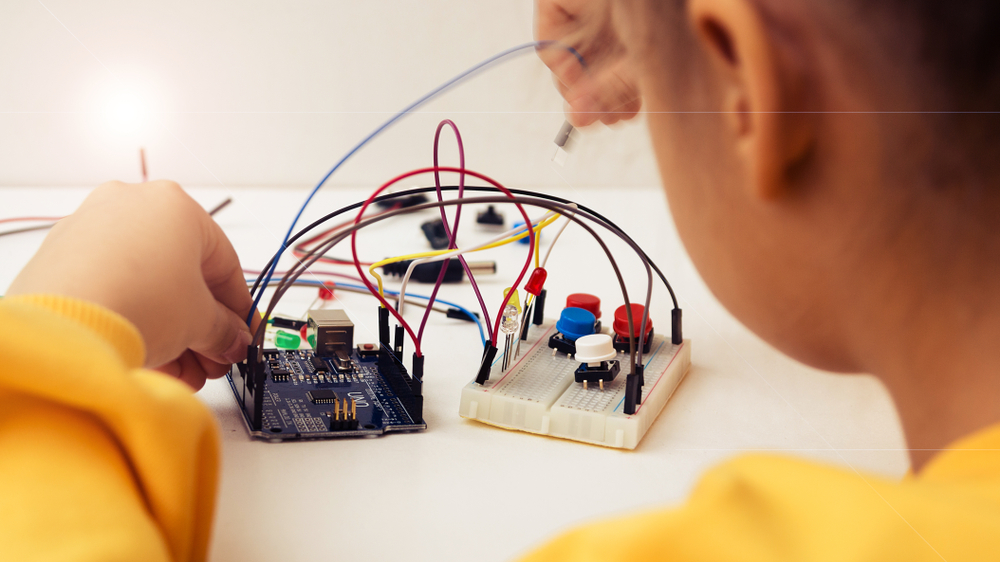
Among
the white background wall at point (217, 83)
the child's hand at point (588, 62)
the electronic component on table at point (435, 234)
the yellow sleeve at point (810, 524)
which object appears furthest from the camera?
the white background wall at point (217, 83)

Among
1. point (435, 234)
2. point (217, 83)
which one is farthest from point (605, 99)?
point (217, 83)

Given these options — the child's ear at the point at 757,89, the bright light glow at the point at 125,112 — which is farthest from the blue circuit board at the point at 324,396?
the bright light glow at the point at 125,112

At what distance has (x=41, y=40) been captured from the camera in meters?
1.11

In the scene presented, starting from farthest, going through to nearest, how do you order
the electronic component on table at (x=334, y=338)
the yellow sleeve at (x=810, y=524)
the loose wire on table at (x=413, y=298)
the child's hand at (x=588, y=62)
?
the loose wire on table at (x=413, y=298) → the electronic component on table at (x=334, y=338) → the child's hand at (x=588, y=62) → the yellow sleeve at (x=810, y=524)

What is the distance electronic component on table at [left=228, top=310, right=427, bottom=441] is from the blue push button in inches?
5.6

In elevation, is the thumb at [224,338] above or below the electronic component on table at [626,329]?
above

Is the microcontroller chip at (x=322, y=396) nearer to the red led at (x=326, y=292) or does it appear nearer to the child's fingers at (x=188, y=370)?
the child's fingers at (x=188, y=370)

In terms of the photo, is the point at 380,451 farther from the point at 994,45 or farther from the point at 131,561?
the point at 994,45

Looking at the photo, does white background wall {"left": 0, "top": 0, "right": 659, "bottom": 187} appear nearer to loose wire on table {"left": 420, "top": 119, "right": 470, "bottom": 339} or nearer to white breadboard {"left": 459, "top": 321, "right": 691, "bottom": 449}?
loose wire on table {"left": 420, "top": 119, "right": 470, "bottom": 339}

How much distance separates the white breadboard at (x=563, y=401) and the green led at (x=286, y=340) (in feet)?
0.60

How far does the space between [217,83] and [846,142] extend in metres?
1.14

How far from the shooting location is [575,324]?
604 mm

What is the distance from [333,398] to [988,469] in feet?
1.35

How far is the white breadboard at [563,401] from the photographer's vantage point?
503 mm
